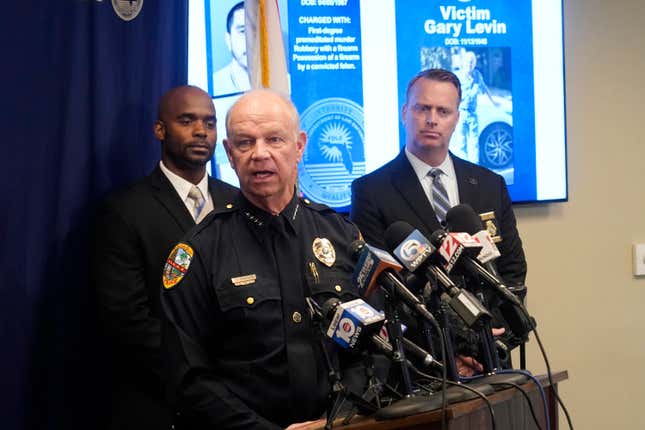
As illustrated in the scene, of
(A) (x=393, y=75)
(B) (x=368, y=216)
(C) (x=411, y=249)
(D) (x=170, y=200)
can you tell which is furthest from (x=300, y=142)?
(A) (x=393, y=75)

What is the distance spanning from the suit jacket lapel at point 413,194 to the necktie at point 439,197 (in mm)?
47

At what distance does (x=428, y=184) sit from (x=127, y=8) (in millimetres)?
1220

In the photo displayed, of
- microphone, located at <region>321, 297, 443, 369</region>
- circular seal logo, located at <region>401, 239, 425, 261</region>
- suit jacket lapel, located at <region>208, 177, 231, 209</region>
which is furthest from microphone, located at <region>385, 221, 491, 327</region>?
suit jacket lapel, located at <region>208, 177, 231, 209</region>

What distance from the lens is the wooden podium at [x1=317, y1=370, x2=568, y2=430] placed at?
163 centimetres

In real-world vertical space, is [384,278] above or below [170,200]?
below

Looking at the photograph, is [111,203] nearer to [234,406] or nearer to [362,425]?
[234,406]

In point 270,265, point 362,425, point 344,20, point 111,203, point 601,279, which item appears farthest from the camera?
point 601,279

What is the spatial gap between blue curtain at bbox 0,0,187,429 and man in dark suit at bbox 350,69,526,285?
81cm

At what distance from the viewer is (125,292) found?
268 cm

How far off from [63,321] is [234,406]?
1.01m

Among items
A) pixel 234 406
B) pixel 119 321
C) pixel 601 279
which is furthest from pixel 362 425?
pixel 601 279

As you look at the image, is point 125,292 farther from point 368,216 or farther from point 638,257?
point 638,257

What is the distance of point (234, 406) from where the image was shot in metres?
1.92

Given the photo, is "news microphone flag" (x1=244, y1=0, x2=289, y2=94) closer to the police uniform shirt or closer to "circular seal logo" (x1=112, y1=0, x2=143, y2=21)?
"circular seal logo" (x1=112, y1=0, x2=143, y2=21)
